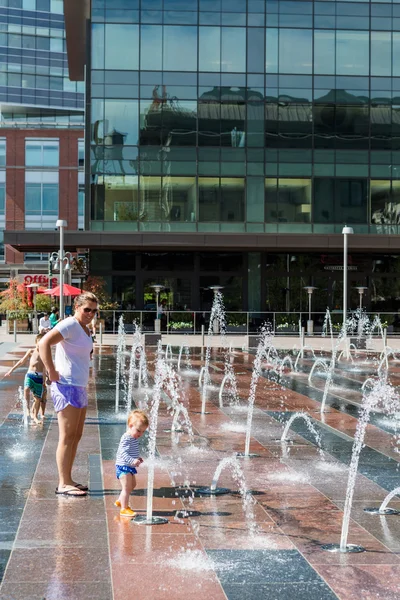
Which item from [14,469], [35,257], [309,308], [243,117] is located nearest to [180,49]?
[243,117]

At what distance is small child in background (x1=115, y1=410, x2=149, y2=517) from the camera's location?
7.75 metres

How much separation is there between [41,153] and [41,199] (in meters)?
4.47

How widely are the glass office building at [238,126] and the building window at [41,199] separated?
38176 mm

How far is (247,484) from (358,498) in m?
1.19

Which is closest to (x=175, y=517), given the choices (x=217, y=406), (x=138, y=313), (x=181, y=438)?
(x=181, y=438)

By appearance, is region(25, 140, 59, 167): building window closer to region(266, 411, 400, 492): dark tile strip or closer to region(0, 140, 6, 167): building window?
region(0, 140, 6, 167): building window

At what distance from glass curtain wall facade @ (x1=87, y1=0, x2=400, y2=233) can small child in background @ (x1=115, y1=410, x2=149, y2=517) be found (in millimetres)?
38517

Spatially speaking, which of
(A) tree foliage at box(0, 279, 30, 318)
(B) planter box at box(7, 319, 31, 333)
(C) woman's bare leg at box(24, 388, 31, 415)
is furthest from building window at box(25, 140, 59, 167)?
(C) woman's bare leg at box(24, 388, 31, 415)

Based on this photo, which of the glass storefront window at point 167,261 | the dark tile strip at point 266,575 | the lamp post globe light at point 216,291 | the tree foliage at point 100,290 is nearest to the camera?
the dark tile strip at point 266,575

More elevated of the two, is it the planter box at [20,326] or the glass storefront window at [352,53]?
the glass storefront window at [352,53]

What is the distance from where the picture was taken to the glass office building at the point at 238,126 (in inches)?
1815

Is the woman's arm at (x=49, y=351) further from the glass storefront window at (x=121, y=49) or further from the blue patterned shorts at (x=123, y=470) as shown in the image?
the glass storefront window at (x=121, y=49)

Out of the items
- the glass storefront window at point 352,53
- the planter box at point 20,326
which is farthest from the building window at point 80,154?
the glass storefront window at point 352,53

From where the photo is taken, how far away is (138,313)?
4394cm
